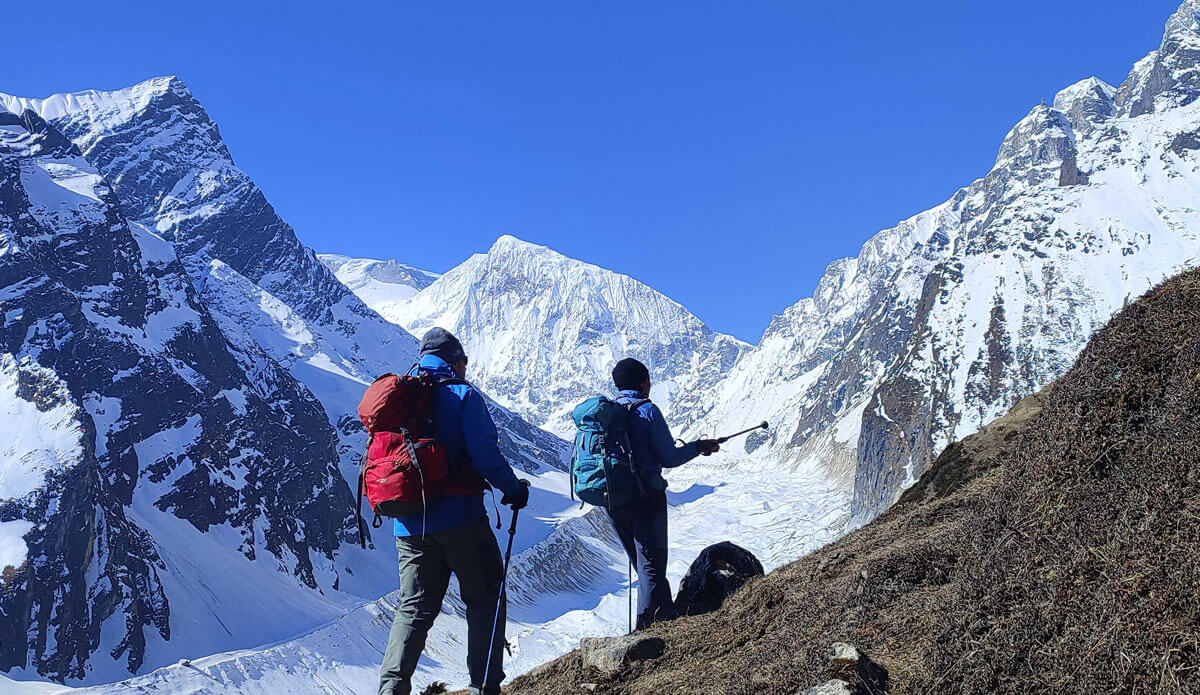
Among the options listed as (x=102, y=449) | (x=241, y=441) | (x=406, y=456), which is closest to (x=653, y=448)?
(x=406, y=456)

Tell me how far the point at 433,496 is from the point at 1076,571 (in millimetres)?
4503

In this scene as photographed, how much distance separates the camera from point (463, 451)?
7047mm

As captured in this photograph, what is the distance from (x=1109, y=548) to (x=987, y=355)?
132 m

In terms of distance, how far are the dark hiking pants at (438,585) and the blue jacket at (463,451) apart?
11cm

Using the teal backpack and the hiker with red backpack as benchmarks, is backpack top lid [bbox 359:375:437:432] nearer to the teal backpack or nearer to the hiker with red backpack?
the hiker with red backpack

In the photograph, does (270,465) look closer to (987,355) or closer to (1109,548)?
(987,355)

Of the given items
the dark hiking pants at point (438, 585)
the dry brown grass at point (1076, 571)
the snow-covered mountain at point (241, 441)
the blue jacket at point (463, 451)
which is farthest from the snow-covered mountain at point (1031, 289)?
the blue jacket at point (463, 451)

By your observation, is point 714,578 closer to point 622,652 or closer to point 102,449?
point 622,652

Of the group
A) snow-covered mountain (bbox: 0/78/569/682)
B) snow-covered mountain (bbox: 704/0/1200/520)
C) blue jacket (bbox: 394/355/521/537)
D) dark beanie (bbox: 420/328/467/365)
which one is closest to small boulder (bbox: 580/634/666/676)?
blue jacket (bbox: 394/355/521/537)

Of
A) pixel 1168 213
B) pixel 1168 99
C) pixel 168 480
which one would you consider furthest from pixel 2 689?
pixel 1168 99

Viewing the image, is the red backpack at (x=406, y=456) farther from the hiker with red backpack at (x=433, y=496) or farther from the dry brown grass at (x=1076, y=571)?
the dry brown grass at (x=1076, y=571)

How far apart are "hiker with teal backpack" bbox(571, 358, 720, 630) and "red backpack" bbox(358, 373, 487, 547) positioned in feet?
8.57

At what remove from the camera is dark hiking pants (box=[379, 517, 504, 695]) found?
6.87 meters

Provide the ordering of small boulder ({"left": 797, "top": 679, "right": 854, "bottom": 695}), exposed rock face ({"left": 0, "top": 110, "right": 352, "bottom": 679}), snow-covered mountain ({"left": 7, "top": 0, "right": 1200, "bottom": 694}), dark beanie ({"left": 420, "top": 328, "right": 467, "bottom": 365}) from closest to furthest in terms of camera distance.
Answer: small boulder ({"left": 797, "top": 679, "right": 854, "bottom": 695})
dark beanie ({"left": 420, "top": 328, "right": 467, "bottom": 365})
snow-covered mountain ({"left": 7, "top": 0, "right": 1200, "bottom": 694})
exposed rock face ({"left": 0, "top": 110, "right": 352, "bottom": 679})
